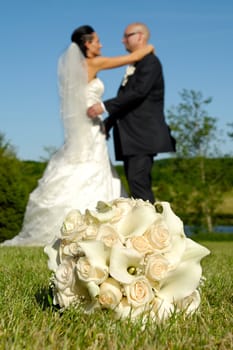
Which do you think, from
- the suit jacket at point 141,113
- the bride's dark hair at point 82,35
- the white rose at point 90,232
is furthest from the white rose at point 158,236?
the bride's dark hair at point 82,35

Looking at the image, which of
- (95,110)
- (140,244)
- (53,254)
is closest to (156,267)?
(140,244)

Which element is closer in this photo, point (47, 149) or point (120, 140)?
point (120, 140)

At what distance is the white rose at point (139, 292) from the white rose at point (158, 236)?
0.15 m

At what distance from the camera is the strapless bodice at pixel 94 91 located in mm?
10000

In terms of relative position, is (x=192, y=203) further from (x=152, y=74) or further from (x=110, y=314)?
(x=110, y=314)

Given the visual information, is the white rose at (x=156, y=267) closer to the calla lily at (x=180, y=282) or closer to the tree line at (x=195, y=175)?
the calla lily at (x=180, y=282)

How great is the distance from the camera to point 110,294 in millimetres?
2588

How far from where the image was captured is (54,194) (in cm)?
1035

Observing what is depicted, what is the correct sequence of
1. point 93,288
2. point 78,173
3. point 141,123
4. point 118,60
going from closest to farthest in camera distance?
1. point 93,288
2. point 141,123
3. point 118,60
4. point 78,173

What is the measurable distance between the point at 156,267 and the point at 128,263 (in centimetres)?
11

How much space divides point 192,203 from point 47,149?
7.81 meters

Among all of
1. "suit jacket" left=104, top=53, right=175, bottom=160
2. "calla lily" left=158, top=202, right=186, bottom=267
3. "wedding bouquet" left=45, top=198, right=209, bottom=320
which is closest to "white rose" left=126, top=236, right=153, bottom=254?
"wedding bouquet" left=45, top=198, right=209, bottom=320

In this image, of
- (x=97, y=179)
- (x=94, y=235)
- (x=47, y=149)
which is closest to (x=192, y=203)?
(x=47, y=149)

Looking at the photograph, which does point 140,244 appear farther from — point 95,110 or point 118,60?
point 118,60
